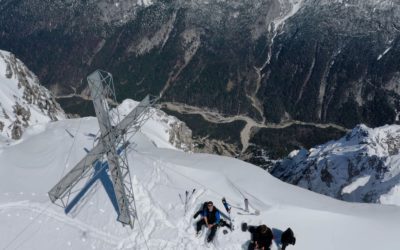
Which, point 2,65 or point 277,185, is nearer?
point 277,185

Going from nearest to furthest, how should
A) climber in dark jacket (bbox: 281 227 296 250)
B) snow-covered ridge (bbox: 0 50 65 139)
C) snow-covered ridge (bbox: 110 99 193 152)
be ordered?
climber in dark jacket (bbox: 281 227 296 250) → snow-covered ridge (bbox: 0 50 65 139) → snow-covered ridge (bbox: 110 99 193 152)

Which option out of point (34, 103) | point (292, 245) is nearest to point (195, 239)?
point (292, 245)

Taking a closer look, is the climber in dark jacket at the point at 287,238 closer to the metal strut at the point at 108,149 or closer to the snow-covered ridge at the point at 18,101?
the metal strut at the point at 108,149

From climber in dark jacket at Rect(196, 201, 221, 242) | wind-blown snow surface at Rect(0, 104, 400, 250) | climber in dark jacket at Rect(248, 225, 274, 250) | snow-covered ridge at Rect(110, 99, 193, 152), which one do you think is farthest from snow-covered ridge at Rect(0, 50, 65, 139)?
climber in dark jacket at Rect(248, 225, 274, 250)

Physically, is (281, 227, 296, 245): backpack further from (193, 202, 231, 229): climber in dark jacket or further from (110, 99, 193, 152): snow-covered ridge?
(110, 99, 193, 152): snow-covered ridge

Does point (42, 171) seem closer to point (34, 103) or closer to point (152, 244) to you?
point (152, 244)

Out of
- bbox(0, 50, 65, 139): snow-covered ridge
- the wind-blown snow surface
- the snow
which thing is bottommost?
the snow

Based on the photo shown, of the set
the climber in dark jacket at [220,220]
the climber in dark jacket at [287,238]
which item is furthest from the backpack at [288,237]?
the climber in dark jacket at [220,220]
